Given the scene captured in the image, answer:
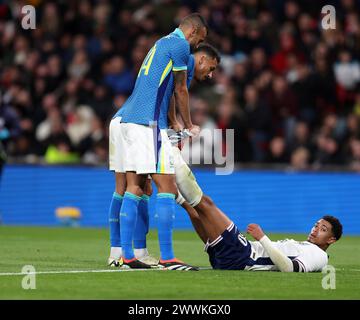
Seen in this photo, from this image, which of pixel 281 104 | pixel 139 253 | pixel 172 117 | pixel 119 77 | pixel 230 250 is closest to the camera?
pixel 230 250

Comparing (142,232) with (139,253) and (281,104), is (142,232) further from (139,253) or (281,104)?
(281,104)

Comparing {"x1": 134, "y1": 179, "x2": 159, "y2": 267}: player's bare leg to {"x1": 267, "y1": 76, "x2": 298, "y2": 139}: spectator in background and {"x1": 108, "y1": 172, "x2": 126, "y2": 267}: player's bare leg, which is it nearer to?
{"x1": 108, "y1": 172, "x2": 126, "y2": 267}: player's bare leg

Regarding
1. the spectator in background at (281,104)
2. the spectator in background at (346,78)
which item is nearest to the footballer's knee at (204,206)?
the spectator in background at (281,104)

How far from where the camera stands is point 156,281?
30.9 feet

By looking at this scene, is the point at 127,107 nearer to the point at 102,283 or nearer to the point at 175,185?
the point at 175,185

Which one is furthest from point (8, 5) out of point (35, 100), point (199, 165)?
point (199, 165)

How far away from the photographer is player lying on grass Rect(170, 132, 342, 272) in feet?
34.2

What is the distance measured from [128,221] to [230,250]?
3.33 ft

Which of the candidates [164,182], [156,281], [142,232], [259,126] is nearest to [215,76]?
[259,126]

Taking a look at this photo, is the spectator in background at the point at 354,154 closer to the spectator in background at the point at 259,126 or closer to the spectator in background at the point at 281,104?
the spectator in background at the point at 281,104

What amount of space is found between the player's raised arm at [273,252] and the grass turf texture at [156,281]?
0.41 feet

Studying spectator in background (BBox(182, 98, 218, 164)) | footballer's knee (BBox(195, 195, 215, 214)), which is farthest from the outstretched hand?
spectator in background (BBox(182, 98, 218, 164))

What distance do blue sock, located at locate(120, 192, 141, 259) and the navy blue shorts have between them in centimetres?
75

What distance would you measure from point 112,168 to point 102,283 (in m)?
2.49
